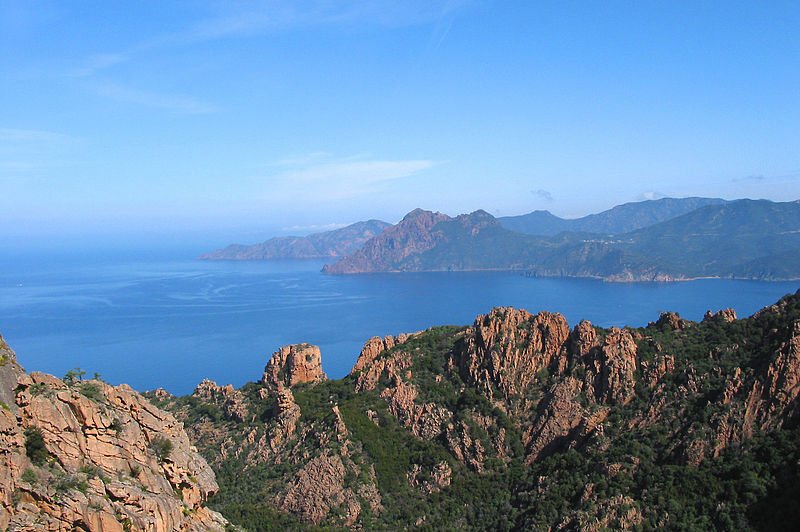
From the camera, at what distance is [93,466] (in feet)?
58.9

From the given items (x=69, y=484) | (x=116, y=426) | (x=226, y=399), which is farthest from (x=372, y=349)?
(x=69, y=484)

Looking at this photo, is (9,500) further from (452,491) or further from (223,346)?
(223,346)

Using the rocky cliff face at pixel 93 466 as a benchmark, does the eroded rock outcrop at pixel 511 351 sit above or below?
below

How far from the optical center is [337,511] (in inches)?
1822

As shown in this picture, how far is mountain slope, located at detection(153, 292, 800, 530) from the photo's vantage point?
3966 cm

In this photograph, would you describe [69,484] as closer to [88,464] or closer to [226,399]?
[88,464]

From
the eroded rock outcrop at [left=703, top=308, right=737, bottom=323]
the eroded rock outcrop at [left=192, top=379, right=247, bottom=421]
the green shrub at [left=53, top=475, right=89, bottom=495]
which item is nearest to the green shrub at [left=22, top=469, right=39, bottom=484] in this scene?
the green shrub at [left=53, top=475, right=89, bottom=495]

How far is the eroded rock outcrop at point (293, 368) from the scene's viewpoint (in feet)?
203

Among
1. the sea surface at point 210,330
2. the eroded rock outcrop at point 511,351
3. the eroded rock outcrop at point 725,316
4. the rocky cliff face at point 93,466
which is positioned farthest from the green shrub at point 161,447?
the sea surface at point 210,330

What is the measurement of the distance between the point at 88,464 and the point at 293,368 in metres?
44.3

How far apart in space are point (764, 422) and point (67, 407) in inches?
1574

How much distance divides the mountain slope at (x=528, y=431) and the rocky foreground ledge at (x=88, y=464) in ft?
80.0

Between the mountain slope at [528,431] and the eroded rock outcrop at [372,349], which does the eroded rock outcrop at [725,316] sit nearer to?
the mountain slope at [528,431]

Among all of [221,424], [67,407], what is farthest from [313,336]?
[67,407]
